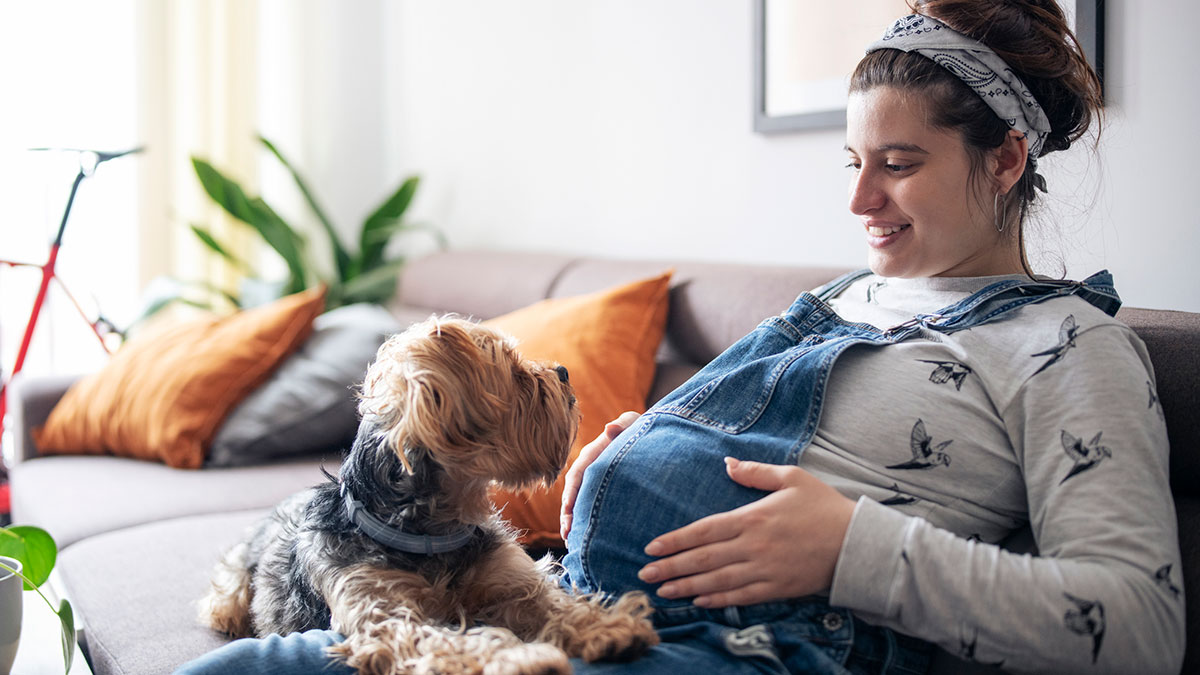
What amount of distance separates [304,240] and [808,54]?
235 centimetres

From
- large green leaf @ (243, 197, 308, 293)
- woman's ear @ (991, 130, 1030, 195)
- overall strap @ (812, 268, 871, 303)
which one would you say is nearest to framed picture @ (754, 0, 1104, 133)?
overall strap @ (812, 268, 871, 303)

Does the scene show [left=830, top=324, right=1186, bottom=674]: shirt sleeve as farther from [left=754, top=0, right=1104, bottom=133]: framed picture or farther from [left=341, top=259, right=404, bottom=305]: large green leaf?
[left=341, top=259, right=404, bottom=305]: large green leaf

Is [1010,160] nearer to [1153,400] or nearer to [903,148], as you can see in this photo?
[903,148]

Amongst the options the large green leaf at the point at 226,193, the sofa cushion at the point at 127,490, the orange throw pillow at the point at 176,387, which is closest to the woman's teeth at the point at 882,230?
the sofa cushion at the point at 127,490

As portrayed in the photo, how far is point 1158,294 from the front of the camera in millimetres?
1567

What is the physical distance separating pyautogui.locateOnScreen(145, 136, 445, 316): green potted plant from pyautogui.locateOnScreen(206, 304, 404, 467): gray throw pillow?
933 millimetres

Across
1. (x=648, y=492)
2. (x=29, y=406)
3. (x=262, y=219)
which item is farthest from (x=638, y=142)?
(x=29, y=406)

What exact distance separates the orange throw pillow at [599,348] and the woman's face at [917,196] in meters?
0.73

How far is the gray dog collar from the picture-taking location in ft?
4.14

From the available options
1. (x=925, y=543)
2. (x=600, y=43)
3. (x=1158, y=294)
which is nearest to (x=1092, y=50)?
(x=1158, y=294)

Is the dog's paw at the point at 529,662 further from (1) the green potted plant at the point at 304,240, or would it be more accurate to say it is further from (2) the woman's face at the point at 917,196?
(1) the green potted plant at the point at 304,240

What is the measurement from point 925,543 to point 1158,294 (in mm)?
840

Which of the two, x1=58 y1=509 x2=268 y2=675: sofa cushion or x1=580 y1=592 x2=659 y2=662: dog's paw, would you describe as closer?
x1=580 y1=592 x2=659 y2=662: dog's paw

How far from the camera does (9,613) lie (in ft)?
4.22
